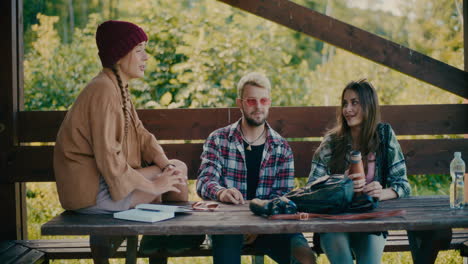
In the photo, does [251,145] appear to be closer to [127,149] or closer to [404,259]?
[127,149]

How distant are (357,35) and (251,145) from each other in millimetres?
1330

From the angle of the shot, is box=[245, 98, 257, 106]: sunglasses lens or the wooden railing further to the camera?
the wooden railing

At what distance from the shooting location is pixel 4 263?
350cm

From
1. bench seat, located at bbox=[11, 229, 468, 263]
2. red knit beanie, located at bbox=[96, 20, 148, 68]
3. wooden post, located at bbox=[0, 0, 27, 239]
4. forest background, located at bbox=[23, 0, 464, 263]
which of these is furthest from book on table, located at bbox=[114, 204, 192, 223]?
forest background, located at bbox=[23, 0, 464, 263]

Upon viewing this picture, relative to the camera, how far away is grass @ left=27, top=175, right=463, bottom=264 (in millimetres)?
4719

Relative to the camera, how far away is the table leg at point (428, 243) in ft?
9.91

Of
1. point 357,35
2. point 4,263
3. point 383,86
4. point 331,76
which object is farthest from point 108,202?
point 331,76

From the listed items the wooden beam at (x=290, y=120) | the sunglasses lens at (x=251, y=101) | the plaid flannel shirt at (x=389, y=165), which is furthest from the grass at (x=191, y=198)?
the sunglasses lens at (x=251, y=101)

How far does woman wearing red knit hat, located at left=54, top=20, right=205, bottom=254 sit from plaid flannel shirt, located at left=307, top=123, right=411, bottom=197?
958 millimetres

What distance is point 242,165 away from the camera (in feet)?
12.4

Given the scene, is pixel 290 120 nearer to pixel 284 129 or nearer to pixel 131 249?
pixel 284 129

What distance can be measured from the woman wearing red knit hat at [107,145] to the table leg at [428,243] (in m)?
1.44

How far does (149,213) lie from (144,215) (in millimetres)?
45

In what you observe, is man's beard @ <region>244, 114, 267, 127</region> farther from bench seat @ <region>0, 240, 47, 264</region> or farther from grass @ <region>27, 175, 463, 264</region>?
bench seat @ <region>0, 240, 47, 264</region>
